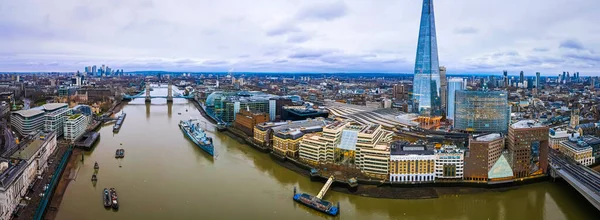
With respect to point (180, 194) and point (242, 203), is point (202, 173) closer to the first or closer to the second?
point (180, 194)

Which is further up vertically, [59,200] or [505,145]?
[505,145]

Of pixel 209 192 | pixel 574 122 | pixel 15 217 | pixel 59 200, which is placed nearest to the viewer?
pixel 15 217

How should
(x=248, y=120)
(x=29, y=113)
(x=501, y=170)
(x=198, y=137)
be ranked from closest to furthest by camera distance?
(x=501, y=170), (x=198, y=137), (x=29, y=113), (x=248, y=120)

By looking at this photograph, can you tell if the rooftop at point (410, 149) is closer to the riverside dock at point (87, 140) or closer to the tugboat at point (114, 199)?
the tugboat at point (114, 199)

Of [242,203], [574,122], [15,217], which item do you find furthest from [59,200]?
[574,122]

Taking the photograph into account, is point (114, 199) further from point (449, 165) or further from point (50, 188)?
point (449, 165)

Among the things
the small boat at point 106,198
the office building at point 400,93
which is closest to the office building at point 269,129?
the small boat at point 106,198

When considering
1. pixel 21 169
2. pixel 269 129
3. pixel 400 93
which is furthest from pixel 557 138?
pixel 400 93
